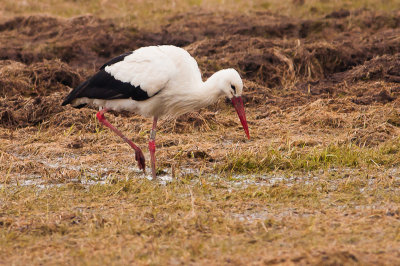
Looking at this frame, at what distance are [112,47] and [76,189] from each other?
7064 millimetres

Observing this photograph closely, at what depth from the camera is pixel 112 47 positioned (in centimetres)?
1292

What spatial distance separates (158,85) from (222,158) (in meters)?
1.17

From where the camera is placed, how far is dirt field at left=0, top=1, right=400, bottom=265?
15.2 feet

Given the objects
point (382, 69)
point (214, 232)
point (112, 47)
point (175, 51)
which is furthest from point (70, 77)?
point (214, 232)

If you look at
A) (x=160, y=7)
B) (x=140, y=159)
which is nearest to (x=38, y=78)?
(x=140, y=159)

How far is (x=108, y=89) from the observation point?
22.8 feet

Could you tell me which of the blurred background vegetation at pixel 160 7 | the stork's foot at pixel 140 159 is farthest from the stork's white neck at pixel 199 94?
the blurred background vegetation at pixel 160 7

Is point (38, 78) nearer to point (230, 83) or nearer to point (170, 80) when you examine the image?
point (170, 80)

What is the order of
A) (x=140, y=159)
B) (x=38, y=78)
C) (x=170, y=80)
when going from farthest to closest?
1. (x=38, y=78)
2. (x=140, y=159)
3. (x=170, y=80)

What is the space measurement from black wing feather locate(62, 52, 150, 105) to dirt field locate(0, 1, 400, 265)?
76 cm

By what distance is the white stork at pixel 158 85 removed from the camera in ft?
21.7

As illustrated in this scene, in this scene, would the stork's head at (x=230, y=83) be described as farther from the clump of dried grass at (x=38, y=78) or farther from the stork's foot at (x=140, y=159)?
the clump of dried grass at (x=38, y=78)

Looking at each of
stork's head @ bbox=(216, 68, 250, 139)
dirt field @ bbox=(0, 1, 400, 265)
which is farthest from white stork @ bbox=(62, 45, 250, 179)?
dirt field @ bbox=(0, 1, 400, 265)

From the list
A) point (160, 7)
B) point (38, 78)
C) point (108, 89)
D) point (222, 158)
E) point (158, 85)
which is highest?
point (158, 85)
